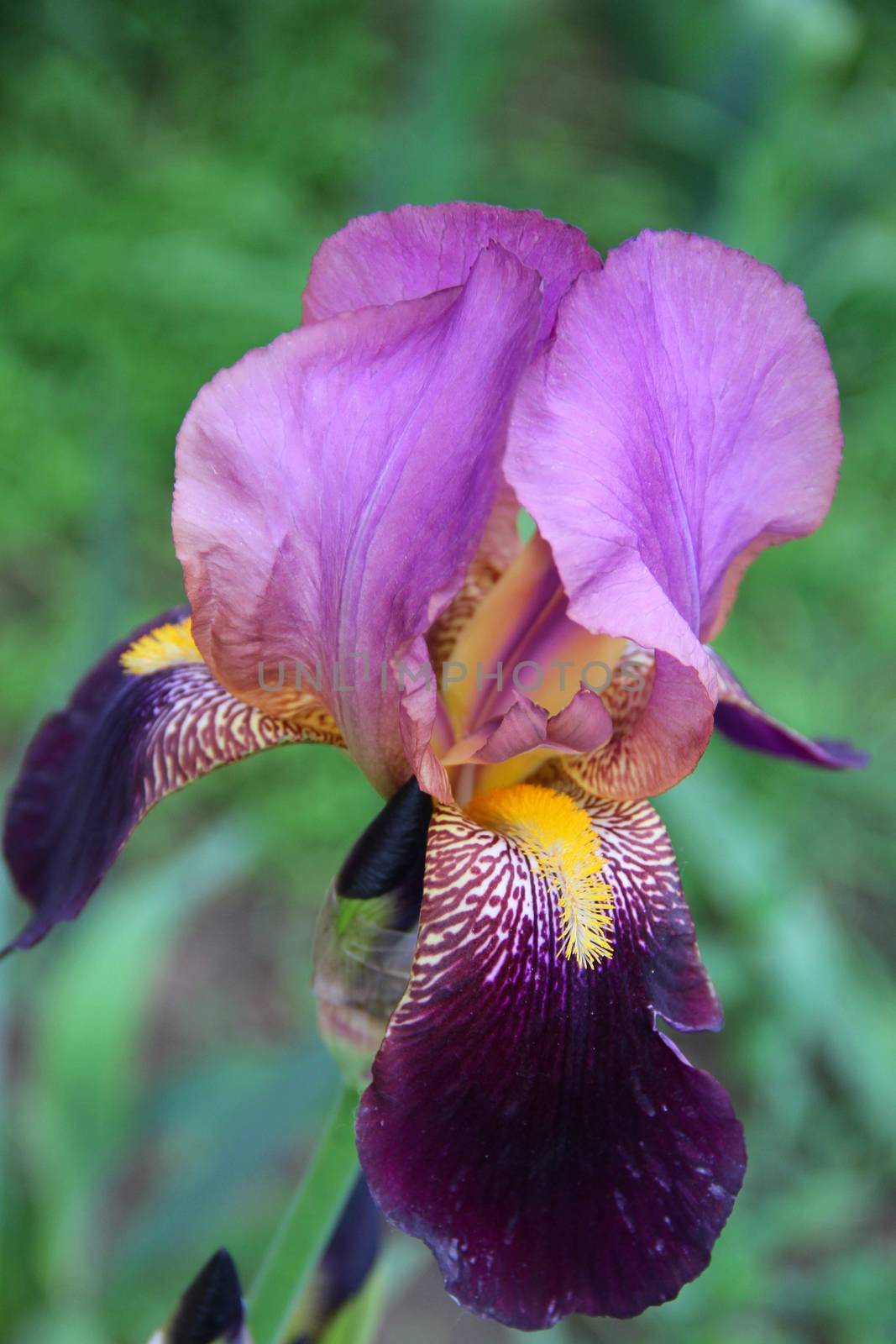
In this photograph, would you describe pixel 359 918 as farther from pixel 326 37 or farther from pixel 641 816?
pixel 326 37

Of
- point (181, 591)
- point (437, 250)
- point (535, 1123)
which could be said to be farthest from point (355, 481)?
point (181, 591)

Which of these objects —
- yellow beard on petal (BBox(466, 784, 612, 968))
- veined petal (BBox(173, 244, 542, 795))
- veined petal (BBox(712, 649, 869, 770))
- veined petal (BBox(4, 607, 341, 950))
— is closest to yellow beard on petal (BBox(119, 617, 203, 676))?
veined petal (BBox(4, 607, 341, 950))

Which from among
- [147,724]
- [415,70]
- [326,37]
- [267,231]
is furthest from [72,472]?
[147,724]

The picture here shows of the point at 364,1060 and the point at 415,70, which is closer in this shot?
the point at 364,1060

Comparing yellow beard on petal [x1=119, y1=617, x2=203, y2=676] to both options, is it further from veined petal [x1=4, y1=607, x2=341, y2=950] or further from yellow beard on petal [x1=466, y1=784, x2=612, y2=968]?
yellow beard on petal [x1=466, y1=784, x2=612, y2=968]

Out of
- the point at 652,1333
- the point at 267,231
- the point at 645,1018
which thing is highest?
A: the point at 267,231

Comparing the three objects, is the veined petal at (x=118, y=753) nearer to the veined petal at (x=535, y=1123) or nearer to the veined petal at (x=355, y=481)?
the veined petal at (x=355, y=481)

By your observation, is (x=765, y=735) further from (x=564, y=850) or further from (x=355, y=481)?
(x=355, y=481)
